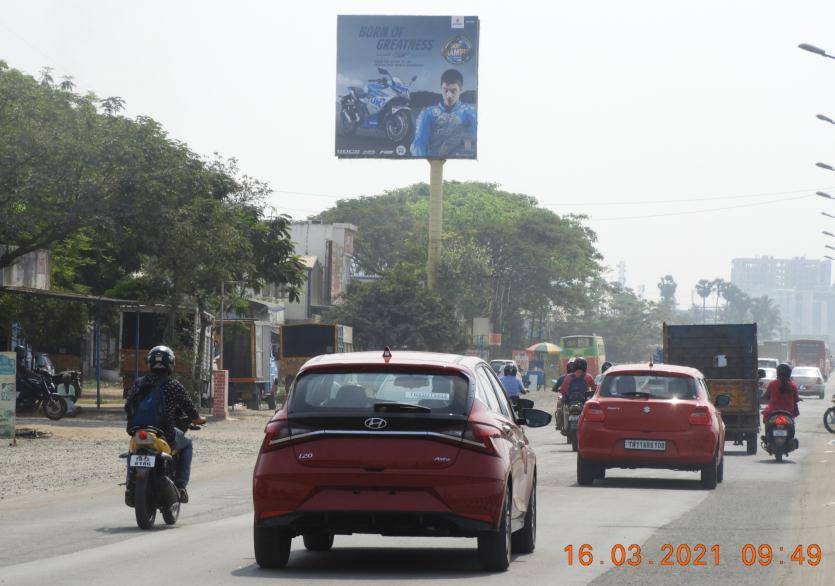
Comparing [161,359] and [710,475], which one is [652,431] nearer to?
[710,475]

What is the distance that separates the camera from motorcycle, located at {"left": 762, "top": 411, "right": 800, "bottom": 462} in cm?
2528

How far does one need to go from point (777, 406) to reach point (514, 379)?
4.55 m

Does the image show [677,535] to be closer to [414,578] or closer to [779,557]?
[779,557]

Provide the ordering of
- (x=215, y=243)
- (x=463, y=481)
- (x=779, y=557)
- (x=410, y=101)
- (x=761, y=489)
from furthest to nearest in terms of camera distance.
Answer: (x=410, y=101) < (x=215, y=243) < (x=761, y=489) < (x=779, y=557) < (x=463, y=481)

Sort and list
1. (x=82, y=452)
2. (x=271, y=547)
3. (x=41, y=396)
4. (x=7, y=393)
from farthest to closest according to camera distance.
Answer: (x=41, y=396) < (x=7, y=393) < (x=82, y=452) < (x=271, y=547)

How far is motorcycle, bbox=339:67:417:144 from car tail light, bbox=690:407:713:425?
53454 millimetres

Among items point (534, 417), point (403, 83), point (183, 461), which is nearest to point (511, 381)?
point (183, 461)

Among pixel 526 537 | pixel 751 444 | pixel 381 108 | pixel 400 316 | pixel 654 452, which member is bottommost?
pixel 751 444

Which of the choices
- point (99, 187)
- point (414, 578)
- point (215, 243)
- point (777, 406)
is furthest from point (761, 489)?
point (215, 243)

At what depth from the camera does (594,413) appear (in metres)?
19.5

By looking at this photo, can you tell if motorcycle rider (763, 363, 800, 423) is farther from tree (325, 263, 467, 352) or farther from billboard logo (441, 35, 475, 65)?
billboard logo (441, 35, 475, 65)

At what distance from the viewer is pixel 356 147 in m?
72.1

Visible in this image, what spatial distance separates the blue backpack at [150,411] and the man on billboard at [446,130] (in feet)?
195

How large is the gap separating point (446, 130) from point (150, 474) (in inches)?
2375
